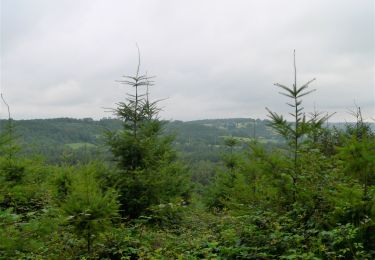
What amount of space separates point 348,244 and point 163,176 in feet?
22.2

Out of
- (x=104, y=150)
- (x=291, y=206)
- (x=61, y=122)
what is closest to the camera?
(x=291, y=206)

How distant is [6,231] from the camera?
4785 millimetres

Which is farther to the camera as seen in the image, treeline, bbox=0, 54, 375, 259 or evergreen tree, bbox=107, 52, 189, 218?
evergreen tree, bbox=107, 52, 189, 218

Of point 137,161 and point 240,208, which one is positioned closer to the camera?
point 240,208

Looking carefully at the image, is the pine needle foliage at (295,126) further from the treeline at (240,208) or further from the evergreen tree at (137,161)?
the evergreen tree at (137,161)

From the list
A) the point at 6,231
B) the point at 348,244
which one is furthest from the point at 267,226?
the point at 6,231

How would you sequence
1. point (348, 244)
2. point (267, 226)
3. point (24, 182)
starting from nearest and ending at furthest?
point (348, 244)
point (267, 226)
point (24, 182)

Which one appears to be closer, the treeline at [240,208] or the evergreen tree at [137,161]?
the treeline at [240,208]

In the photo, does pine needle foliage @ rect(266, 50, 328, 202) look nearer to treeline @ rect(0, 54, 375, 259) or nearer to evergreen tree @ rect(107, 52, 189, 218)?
treeline @ rect(0, 54, 375, 259)

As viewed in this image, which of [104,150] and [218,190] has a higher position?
[104,150]

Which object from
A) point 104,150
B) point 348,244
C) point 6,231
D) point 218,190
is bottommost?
point 218,190

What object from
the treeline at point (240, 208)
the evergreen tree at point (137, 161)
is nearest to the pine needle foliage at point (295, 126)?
the treeline at point (240, 208)

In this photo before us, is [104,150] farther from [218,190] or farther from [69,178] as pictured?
[218,190]

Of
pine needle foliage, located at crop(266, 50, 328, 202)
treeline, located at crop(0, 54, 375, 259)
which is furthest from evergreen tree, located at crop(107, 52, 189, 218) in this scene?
pine needle foliage, located at crop(266, 50, 328, 202)
